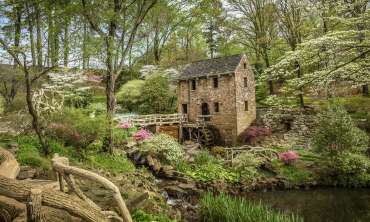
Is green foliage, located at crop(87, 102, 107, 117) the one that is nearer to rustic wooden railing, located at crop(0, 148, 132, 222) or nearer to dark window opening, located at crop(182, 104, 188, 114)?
dark window opening, located at crop(182, 104, 188, 114)

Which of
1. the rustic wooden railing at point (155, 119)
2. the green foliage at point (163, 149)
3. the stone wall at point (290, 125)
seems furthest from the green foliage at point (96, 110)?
the stone wall at point (290, 125)

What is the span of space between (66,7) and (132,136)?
822 cm

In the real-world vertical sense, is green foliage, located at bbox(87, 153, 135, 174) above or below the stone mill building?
below

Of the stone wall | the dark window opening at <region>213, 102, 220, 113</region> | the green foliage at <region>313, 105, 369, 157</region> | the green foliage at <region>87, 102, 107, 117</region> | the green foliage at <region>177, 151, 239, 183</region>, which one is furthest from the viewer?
the dark window opening at <region>213, 102, 220, 113</region>

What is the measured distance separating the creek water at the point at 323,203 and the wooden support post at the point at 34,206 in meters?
7.71

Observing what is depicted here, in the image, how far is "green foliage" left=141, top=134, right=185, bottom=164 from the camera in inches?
563

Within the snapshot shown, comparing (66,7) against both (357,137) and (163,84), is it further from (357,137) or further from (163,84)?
(163,84)

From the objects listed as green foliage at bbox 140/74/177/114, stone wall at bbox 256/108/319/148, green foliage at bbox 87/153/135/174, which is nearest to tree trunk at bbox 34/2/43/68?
green foliage at bbox 87/153/135/174

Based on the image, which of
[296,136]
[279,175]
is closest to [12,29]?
[279,175]

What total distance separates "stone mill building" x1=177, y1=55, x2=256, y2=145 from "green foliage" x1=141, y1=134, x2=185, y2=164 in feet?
21.9

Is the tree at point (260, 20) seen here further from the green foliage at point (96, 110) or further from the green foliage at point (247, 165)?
the green foliage at point (96, 110)

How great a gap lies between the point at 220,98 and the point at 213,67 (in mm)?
2700

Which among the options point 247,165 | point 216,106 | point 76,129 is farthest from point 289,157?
point 76,129

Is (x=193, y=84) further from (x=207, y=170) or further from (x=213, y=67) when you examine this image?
(x=207, y=170)
